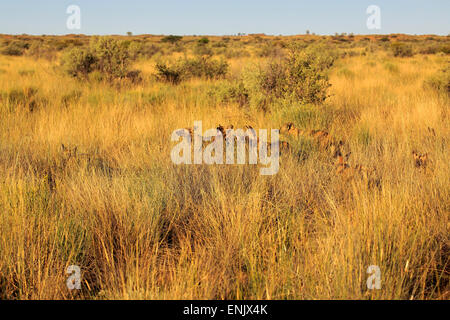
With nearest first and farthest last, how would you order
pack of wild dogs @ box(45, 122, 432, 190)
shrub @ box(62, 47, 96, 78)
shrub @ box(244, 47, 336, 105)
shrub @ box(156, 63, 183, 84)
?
pack of wild dogs @ box(45, 122, 432, 190), shrub @ box(244, 47, 336, 105), shrub @ box(156, 63, 183, 84), shrub @ box(62, 47, 96, 78)

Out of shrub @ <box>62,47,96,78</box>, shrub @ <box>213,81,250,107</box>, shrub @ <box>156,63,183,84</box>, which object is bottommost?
shrub @ <box>213,81,250,107</box>

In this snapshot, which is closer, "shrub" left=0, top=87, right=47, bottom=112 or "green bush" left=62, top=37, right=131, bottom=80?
"shrub" left=0, top=87, right=47, bottom=112

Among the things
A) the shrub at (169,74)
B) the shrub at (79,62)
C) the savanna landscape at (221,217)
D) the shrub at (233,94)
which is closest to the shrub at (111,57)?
the shrub at (79,62)

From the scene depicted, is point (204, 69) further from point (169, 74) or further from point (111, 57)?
point (111, 57)

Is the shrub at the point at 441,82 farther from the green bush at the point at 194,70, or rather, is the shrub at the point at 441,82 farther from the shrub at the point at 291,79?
the green bush at the point at 194,70

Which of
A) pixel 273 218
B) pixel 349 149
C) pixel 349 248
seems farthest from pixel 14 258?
pixel 349 149

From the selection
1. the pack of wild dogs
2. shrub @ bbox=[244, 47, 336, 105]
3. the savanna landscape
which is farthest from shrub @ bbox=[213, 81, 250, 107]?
the pack of wild dogs

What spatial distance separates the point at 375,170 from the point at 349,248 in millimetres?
1680

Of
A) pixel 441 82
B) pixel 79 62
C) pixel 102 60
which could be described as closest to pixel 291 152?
pixel 441 82

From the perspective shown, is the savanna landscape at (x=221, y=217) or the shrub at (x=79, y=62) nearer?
the savanna landscape at (x=221, y=217)

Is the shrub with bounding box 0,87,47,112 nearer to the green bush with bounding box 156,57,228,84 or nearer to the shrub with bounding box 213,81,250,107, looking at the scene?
the shrub with bounding box 213,81,250,107

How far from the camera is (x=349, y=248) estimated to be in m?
1.90

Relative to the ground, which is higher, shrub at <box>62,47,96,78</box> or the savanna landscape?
shrub at <box>62,47,96,78</box>

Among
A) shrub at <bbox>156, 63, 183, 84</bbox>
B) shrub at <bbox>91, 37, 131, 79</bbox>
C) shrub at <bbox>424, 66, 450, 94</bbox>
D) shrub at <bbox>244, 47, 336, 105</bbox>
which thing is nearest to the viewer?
shrub at <bbox>244, 47, 336, 105</bbox>
